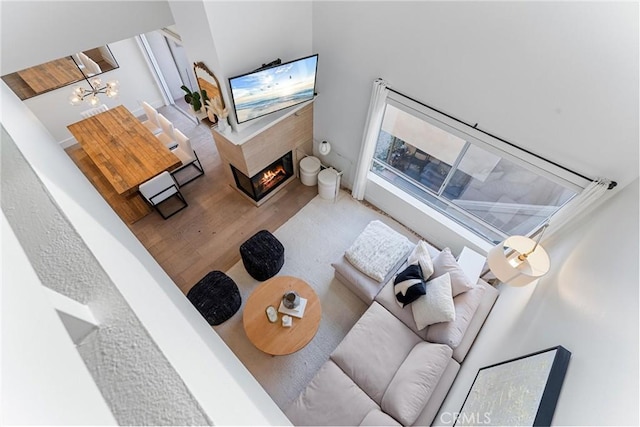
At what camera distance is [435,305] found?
2736 millimetres

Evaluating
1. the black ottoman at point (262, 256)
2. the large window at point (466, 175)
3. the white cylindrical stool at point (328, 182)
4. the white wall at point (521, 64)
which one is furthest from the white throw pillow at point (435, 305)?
the white cylindrical stool at point (328, 182)

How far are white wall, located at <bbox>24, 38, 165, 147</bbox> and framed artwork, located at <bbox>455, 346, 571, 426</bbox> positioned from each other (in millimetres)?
6787

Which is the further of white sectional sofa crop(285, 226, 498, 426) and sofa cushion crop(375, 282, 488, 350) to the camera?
sofa cushion crop(375, 282, 488, 350)

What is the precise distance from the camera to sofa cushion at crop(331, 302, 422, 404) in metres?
2.61

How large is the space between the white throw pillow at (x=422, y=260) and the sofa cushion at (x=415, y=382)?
0.72 meters

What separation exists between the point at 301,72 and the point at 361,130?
1.04 m

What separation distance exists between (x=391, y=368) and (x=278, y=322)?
1.20 metres

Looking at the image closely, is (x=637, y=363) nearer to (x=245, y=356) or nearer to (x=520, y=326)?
(x=520, y=326)

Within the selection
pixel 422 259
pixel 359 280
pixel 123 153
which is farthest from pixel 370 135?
pixel 123 153

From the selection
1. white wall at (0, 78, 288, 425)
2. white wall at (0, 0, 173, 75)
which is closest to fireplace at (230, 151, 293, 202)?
white wall at (0, 0, 173, 75)

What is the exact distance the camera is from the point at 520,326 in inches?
84.8

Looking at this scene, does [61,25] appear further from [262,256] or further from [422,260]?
[422,260]

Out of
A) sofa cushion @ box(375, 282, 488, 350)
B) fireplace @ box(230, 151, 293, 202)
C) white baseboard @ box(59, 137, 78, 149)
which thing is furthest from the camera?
white baseboard @ box(59, 137, 78, 149)

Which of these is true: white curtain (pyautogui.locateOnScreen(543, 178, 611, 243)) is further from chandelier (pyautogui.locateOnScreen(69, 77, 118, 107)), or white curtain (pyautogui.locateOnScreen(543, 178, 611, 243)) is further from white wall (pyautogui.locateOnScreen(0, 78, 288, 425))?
chandelier (pyautogui.locateOnScreen(69, 77, 118, 107))
